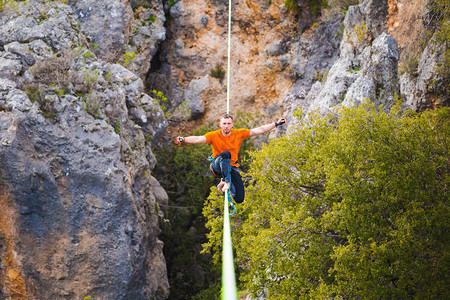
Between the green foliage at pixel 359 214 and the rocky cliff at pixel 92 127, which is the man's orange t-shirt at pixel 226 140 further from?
the rocky cliff at pixel 92 127

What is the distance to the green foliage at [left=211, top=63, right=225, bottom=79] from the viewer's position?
32000mm

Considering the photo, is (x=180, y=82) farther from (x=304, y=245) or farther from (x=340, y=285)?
(x=340, y=285)

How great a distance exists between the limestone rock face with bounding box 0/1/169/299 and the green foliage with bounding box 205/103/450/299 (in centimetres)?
464

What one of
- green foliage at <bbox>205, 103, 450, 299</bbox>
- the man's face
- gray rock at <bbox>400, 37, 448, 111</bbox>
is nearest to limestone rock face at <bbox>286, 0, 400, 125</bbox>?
gray rock at <bbox>400, 37, 448, 111</bbox>

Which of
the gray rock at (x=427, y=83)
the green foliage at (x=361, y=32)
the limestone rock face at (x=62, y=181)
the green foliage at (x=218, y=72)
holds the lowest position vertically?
the limestone rock face at (x=62, y=181)

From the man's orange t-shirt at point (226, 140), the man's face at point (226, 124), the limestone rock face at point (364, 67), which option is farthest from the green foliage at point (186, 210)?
the man's face at point (226, 124)

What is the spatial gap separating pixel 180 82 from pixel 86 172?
16172mm

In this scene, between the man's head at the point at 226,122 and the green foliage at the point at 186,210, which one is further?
the green foliage at the point at 186,210

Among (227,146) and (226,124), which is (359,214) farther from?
(226,124)

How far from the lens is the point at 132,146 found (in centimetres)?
1962

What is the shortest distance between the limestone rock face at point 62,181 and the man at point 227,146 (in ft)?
25.4

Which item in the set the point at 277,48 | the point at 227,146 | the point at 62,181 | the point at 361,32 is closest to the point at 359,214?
the point at 227,146

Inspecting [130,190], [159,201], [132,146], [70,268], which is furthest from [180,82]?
[70,268]

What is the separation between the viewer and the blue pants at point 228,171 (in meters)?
9.88
